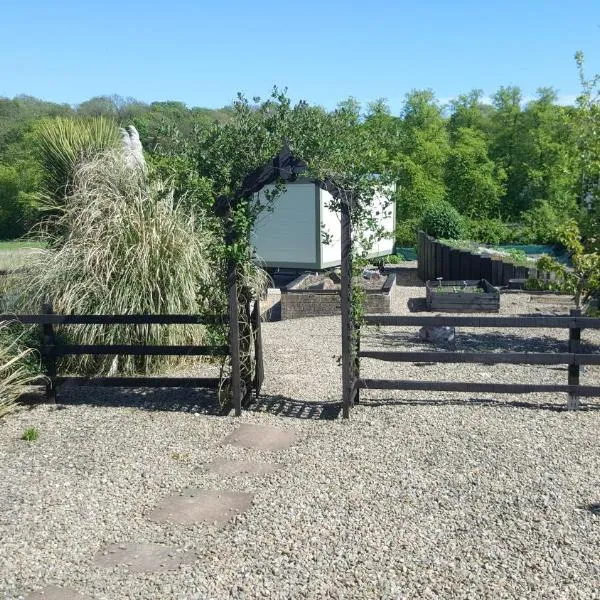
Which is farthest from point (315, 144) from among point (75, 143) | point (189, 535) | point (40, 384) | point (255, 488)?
point (75, 143)

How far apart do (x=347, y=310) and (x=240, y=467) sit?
5.65ft

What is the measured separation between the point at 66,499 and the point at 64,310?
3.38 m

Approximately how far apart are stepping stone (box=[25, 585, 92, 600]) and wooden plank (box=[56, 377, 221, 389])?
305 cm

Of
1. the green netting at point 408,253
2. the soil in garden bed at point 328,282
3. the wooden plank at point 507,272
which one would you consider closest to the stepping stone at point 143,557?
the soil in garden bed at point 328,282

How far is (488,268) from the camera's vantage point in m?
15.0

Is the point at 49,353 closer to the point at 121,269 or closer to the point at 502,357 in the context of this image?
the point at 121,269

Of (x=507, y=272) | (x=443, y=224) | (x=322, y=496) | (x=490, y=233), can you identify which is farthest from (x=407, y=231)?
(x=322, y=496)

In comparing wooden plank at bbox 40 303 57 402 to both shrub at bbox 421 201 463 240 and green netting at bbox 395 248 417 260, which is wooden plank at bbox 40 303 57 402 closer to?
shrub at bbox 421 201 463 240

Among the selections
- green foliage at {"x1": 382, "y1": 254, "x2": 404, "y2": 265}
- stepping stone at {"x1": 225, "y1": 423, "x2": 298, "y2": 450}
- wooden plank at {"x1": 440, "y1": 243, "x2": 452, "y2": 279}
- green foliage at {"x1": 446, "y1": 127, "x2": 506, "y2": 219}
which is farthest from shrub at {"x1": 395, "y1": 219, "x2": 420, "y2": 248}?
stepping stone at {"x1": 225, "y1": 423, "x2": 298, "y2": 450}

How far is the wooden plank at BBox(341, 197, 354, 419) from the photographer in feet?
18.2

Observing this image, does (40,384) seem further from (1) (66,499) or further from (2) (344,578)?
(2) (344,578)

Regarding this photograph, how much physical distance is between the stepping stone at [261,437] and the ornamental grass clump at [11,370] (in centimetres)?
225

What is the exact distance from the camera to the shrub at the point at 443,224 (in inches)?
755

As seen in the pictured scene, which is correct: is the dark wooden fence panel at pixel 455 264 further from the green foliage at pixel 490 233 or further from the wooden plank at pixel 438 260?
the green foliage at pixel 490 233
